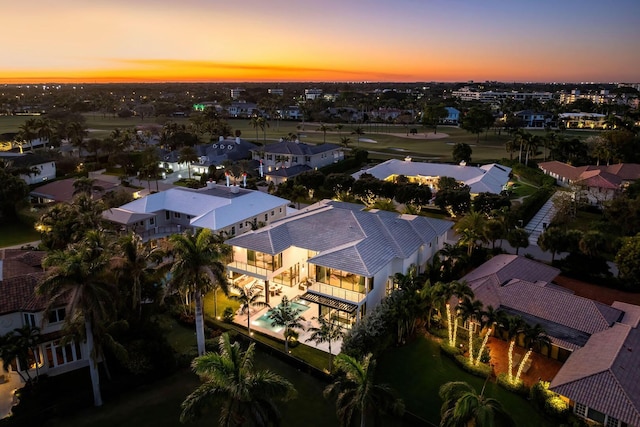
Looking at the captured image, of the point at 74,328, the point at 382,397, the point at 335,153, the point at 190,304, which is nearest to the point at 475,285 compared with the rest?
the point at 382,397

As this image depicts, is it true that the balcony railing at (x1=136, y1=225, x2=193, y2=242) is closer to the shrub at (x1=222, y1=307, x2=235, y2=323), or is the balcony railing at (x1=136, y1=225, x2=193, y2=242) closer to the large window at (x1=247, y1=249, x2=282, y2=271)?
the large window at (x1=247, y1=249, x2=282, y2=271)

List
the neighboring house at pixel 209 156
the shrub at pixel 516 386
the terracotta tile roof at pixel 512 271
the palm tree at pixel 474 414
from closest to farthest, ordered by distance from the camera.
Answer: the palm tree at pixel 474 414 → the shrub at pixel 516 386 → the terracotta tile roof at pixel 512 271 → the neighboring house at pixel 209 156

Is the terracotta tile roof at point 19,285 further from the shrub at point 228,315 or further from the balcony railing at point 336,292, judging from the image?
the balcony railing at point 336,292

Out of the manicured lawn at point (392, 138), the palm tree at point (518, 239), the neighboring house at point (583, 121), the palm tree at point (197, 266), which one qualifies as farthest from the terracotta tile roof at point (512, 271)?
the neighboring house at point (583, 121)

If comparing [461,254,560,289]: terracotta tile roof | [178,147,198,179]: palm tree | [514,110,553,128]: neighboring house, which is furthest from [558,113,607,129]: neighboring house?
[461,254,560,289]: terracotta tile roof

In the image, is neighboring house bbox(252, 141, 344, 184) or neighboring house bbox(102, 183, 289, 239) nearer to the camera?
neighboring house bbox(102, 183, 289, 239)

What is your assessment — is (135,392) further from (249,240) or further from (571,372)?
(571,372)

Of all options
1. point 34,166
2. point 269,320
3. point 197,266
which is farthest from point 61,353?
point 34,166
